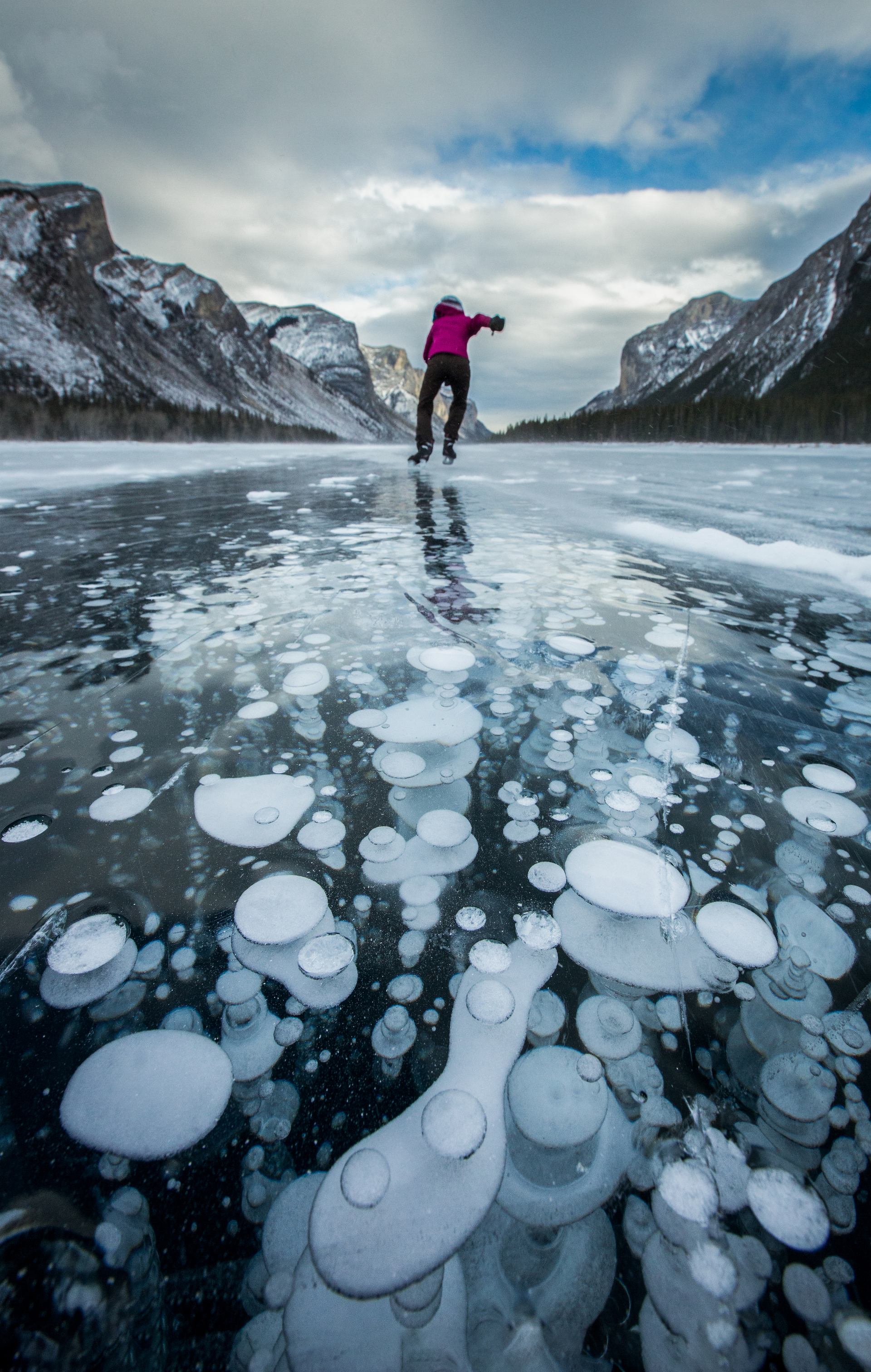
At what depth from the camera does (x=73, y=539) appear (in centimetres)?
239

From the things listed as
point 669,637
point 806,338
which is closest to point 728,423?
point 669,637

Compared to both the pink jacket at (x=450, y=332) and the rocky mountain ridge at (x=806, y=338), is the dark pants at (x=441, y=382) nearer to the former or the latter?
the pink jacket at (x=450, y=332)

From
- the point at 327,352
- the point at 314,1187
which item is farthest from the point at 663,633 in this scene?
the point at 327,352

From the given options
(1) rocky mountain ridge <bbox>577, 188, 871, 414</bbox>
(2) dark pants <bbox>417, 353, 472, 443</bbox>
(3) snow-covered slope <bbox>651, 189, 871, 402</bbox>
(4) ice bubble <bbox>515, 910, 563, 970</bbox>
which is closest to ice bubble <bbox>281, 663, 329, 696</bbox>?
(4) ice bubble <bbox>515, 910, 563, 970</bbox>

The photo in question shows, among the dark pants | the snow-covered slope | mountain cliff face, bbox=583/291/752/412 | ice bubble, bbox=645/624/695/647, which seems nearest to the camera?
ice bubble, bbox=645/624/695/647

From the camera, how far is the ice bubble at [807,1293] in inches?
13.7

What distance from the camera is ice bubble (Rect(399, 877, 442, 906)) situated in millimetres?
608

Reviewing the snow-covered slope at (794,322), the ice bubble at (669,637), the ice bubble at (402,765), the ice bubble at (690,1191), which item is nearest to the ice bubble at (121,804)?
the ice bubble at (402,765)

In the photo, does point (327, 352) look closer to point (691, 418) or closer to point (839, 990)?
point (691, 418)

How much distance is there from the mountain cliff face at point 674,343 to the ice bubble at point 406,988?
13173 centimetres

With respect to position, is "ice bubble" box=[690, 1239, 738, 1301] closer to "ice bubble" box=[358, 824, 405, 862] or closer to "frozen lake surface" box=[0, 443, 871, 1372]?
"frozen lake surface" box=[0, 443, 871, 1372]

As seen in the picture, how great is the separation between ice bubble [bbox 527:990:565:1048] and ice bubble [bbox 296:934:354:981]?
0.18 meters

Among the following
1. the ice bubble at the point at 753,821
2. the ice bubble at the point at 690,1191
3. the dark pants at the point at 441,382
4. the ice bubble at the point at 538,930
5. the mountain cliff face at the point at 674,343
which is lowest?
the ice bubble at the point at 690,1191

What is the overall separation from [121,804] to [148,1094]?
40 centimetres
